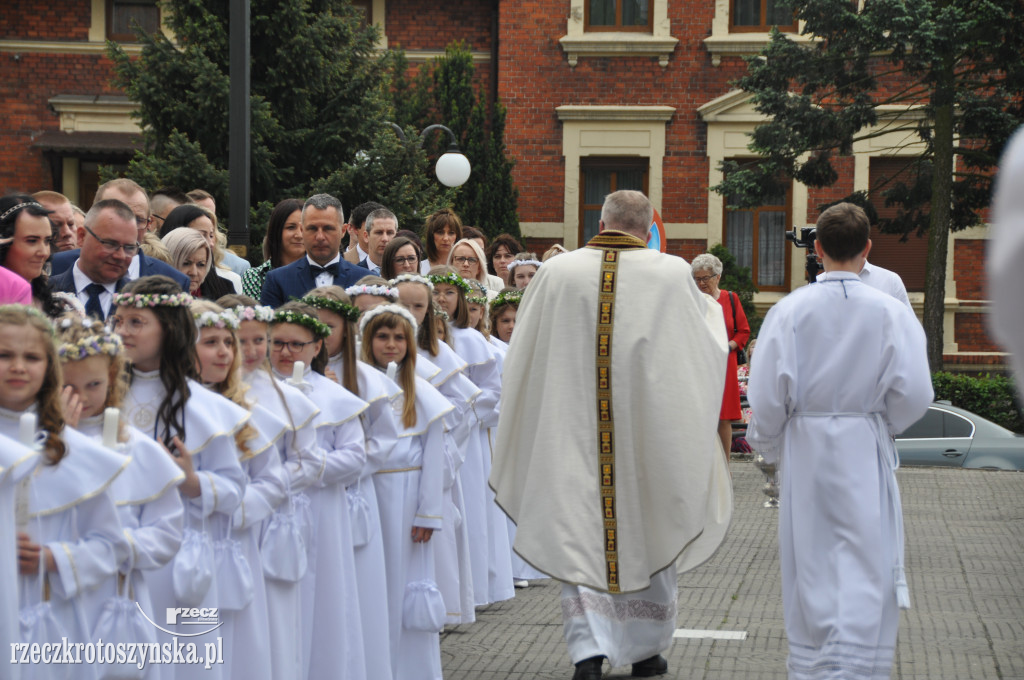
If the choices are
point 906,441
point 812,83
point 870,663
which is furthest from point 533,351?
point 812,83

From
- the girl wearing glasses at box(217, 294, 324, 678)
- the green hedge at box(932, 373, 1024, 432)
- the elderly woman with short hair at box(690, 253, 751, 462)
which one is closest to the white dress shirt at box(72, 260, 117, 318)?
the girl wearing glasses at box(217, 294, 324, 678)

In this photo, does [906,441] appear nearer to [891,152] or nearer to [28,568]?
[891,152]

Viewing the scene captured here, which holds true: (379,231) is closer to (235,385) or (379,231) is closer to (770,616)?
(770,616)

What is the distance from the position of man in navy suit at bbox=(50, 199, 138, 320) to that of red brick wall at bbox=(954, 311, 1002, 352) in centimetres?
1996

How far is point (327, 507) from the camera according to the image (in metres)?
5.55

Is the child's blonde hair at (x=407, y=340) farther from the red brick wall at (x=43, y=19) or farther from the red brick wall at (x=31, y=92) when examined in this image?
the red brick wall at (x=43, y=19)

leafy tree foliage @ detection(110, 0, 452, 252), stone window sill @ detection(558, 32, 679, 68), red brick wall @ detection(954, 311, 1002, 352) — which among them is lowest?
red brick wall @ detection(954, 311, 1002, 352)

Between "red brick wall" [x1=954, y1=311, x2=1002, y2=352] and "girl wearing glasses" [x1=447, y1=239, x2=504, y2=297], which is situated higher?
"girl wearing glasses" [x1=447, y1=239, x2=504, y2=297]

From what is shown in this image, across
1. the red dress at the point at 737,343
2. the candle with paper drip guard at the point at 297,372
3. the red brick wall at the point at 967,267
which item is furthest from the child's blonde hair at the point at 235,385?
the red brick wall at the point at 967,267

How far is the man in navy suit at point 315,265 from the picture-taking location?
773 centimetres

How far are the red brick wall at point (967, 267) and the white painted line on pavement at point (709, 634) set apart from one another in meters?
17.8

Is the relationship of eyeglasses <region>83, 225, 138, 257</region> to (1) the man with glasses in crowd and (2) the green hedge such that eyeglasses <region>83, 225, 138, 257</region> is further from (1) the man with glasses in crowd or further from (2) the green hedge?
(2) the green hedge

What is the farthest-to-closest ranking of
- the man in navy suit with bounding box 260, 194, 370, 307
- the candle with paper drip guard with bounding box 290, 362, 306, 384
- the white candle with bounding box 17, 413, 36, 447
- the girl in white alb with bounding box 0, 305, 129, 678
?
the man in navy suit with bounding box 260, 194, 370, 307, the candle with paper drip guard with bounding box 290, 362, 306, 384, the girl in white alb with bounding box 0, 305, 129, 678, the white candle with bounding box 17, 413, 36, 447

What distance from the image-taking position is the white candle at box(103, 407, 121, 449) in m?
3.90
